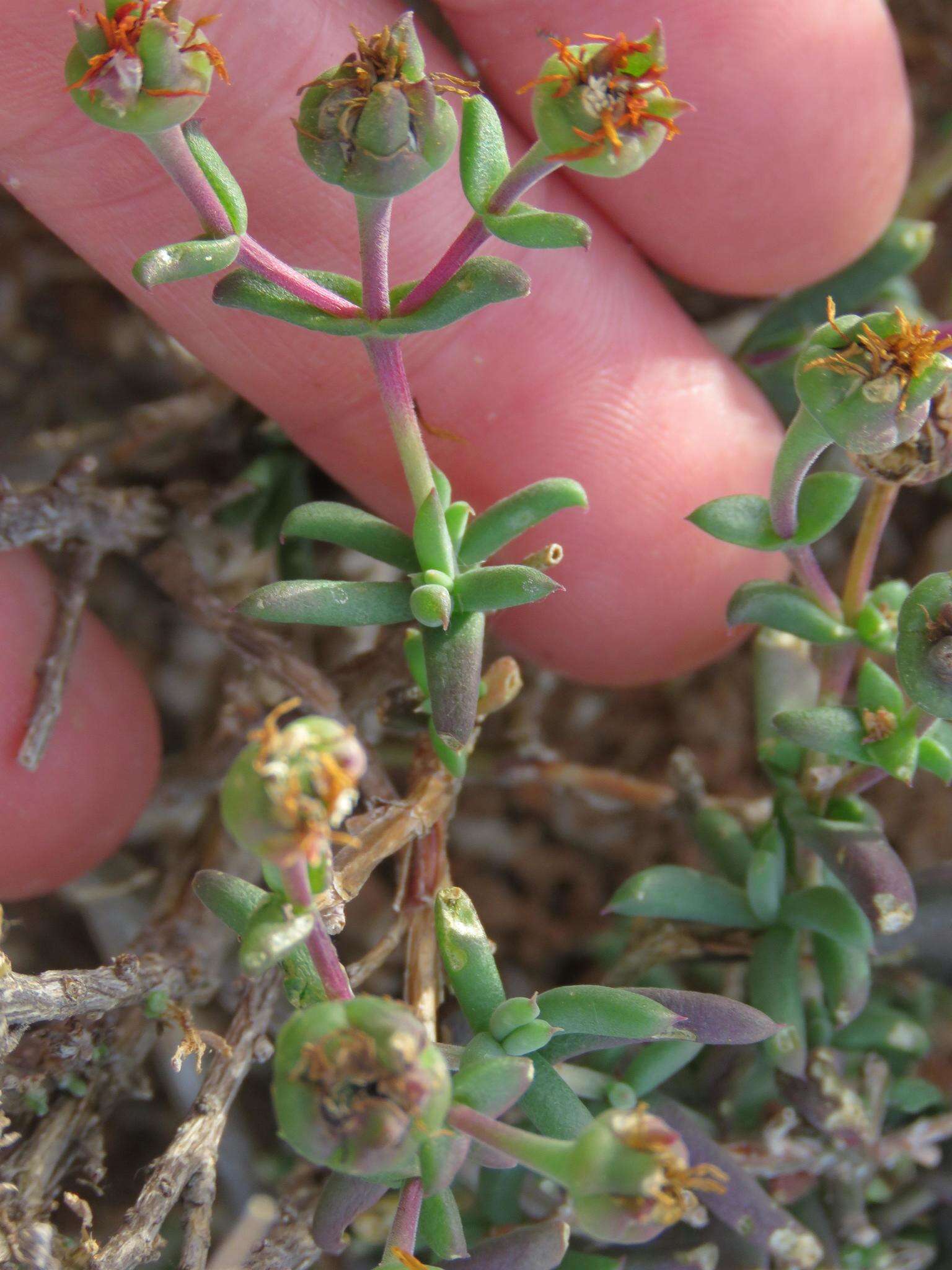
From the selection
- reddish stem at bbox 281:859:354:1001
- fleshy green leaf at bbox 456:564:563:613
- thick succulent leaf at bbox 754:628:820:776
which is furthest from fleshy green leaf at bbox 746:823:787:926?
reddish stem at bbox 281:859:354:1001

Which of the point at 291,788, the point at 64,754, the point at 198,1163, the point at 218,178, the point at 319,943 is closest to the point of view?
the point at 291,788

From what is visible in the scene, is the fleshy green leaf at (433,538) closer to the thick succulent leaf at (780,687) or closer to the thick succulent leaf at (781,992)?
the thick succulent leaf at (780,687)

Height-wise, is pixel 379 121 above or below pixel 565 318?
above

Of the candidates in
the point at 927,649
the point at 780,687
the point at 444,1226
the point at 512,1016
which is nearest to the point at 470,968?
the point at 512,1016

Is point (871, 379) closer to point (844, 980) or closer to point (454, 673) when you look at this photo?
point (454, 673)

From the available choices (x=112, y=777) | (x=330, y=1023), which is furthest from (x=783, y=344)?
(x=330, y=1023)

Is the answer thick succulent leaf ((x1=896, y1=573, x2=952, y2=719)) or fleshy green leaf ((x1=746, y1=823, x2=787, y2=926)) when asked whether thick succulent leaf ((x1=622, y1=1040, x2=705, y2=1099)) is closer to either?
fleshy green leaf ((x1=746, y1=823, x2=787, y2=926))

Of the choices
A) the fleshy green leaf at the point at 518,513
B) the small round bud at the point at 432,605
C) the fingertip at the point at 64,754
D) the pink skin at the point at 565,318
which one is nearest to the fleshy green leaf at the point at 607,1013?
the small round bud at the point at 432,605
